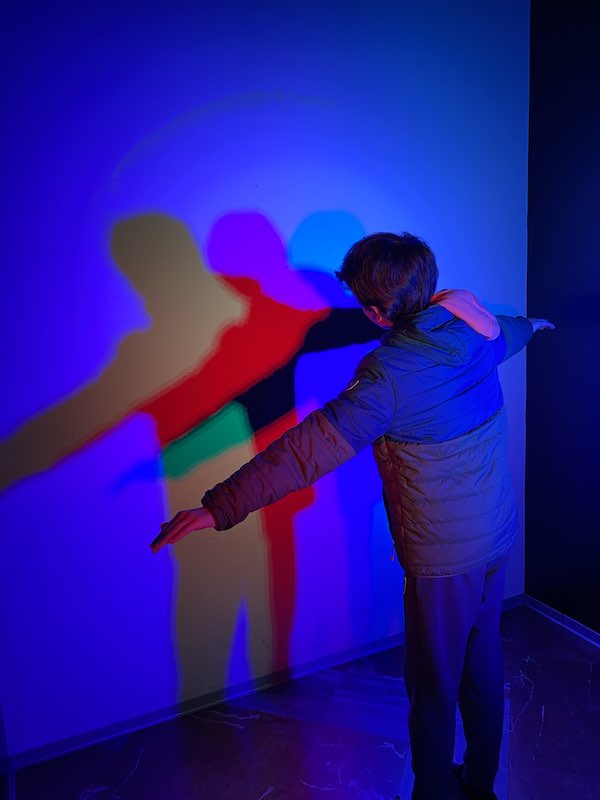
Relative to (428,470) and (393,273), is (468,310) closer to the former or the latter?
(393,273)

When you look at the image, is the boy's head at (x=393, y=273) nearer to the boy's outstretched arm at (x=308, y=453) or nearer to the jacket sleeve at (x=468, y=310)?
the jacket sleeve at (x=468, y=310)

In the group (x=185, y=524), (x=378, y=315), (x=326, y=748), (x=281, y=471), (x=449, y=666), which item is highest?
(x=378, y=315)

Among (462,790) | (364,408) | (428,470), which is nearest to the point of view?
(364,408)

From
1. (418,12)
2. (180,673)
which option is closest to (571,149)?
(418,12)

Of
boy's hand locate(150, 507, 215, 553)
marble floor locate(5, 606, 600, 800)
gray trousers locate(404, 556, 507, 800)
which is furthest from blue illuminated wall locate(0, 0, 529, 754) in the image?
gray trousers locate(404, 556, 507, 800)

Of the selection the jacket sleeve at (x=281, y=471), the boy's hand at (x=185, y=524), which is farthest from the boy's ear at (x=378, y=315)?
the boy's hand at (x=185, y=524)

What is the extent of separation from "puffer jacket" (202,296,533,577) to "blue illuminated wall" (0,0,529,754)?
706mm

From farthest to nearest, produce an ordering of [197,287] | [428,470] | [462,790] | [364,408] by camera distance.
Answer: [197,287] < [462,790] < [428,470] < [364,408]

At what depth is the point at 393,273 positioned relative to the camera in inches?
46.9

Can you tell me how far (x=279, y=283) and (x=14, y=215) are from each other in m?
0.82

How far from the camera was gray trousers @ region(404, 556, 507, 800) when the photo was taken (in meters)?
1.25

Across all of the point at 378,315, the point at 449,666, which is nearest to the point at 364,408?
the point at 378,315

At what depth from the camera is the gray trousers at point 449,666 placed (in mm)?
1255

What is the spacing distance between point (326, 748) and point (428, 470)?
3.70ft
